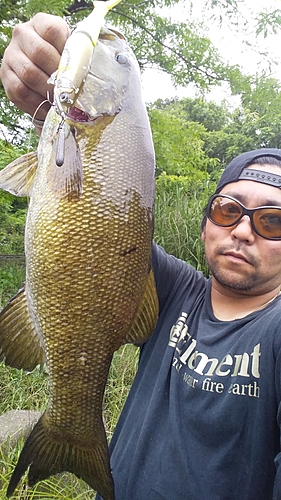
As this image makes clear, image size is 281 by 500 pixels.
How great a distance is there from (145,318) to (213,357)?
36cm

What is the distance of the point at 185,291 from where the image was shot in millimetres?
2051

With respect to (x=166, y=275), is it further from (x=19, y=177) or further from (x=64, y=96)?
(x=64, y=96)

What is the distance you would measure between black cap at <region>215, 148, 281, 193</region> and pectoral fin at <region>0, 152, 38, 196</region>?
2.92ft

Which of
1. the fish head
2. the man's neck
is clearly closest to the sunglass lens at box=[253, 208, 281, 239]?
the man's neck

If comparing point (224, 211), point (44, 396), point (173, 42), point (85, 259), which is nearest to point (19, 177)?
point (85, 259)

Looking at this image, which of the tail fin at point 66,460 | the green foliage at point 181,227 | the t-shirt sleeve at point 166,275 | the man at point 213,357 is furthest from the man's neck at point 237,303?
the green foliage at point 181,227

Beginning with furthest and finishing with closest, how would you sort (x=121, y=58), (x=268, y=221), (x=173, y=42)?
1. (x=173, y=42)
2. (x=268, y=221)
3. (x=121, y=58)

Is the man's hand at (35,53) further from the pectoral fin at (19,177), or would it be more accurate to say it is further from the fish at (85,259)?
the pectoral fin at (19,177)

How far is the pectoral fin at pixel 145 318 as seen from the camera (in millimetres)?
1399

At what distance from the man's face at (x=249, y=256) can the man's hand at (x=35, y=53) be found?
34.0 inches

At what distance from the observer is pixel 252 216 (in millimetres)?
1773

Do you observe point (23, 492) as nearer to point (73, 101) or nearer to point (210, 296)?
point (210, 296)

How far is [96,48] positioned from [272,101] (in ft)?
21.4

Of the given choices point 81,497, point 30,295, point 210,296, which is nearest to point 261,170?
point 210,296
